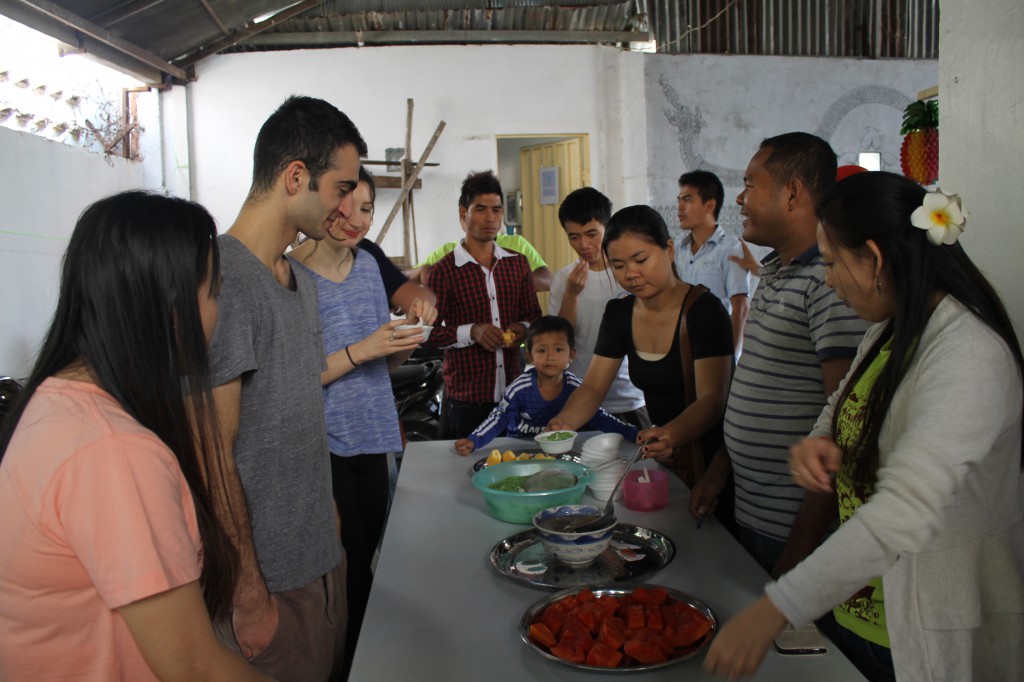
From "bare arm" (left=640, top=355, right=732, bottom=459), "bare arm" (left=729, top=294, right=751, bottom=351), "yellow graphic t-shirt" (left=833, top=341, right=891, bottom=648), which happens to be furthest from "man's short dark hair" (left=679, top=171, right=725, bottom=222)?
"yellow graphic t-shirt" (left=833, top=341, right=891, bottom=648)

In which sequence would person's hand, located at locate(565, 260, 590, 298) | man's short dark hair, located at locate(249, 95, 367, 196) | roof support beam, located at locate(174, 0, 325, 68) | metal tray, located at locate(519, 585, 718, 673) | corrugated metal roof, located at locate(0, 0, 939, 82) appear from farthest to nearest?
roof support beam, located at locate(174, 0, 325, 68)
corrugated metal roof, located at locate(0, 0, 939, 82)
person's hand, located at locate(565, 260, 590, 298)
man's short dark hair, located at locate(249, 95, 367, 196)
metal tray, located at locate(519, 585, 718, 673)

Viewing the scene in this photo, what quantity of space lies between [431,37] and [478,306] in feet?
12.2

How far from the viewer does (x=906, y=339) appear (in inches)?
44.3

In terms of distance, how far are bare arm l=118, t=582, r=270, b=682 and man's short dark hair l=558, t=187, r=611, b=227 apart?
8.77ft

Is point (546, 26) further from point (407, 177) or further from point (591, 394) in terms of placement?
point (591, 394)

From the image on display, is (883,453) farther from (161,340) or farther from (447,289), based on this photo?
(447,289)

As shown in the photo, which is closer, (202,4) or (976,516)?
(976,516)

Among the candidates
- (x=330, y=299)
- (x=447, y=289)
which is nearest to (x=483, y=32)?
(x=447, y=289)

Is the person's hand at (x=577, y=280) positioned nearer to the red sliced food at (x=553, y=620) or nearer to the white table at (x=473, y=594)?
the white table at (x=473, y=594)

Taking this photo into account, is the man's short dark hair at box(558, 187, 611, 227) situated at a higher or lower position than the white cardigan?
higher

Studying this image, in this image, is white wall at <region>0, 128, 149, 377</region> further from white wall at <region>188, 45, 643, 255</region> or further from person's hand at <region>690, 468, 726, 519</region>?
person's hand at <region>690, 468, 726, 519</region>

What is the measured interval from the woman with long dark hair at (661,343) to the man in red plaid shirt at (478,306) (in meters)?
0.99

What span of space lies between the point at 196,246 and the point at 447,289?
2524 mm

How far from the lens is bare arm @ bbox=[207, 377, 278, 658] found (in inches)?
51.7
